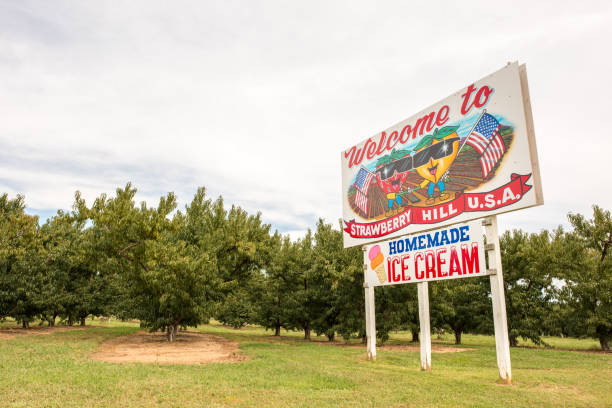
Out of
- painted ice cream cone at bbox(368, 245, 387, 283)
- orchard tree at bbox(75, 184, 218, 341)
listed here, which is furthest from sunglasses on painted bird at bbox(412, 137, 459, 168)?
orchard tree at bbox(75, 184, 218, 341)

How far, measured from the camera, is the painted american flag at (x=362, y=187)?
625 inches

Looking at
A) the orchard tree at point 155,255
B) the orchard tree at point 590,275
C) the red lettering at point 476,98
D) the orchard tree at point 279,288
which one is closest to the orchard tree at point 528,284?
the orchard tree at point 590,275

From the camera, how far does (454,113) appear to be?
41.8 feet

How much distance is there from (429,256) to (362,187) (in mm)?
4512

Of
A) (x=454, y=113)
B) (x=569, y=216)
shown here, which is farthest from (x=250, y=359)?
(x=569, y=216)

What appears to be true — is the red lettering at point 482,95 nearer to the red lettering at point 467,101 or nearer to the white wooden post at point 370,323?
the red lettering at point 467,101

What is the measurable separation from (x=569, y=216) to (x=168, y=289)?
82.6 feet

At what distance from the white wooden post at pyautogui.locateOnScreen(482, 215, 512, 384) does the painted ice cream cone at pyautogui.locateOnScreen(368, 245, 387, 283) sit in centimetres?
425

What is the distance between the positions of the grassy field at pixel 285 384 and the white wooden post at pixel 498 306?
50cm

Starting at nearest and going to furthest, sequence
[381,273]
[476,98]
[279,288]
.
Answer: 1. [476,98]
2. [381,273]
3. [279,288]

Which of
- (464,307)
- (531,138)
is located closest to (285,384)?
(531,138)

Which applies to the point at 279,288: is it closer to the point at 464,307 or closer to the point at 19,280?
the point at 464,307

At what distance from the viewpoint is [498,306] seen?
35.5 feet

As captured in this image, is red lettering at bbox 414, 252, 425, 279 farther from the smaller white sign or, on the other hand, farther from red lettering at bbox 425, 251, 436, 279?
red lettering at bbox 425, 251, 436, 279
